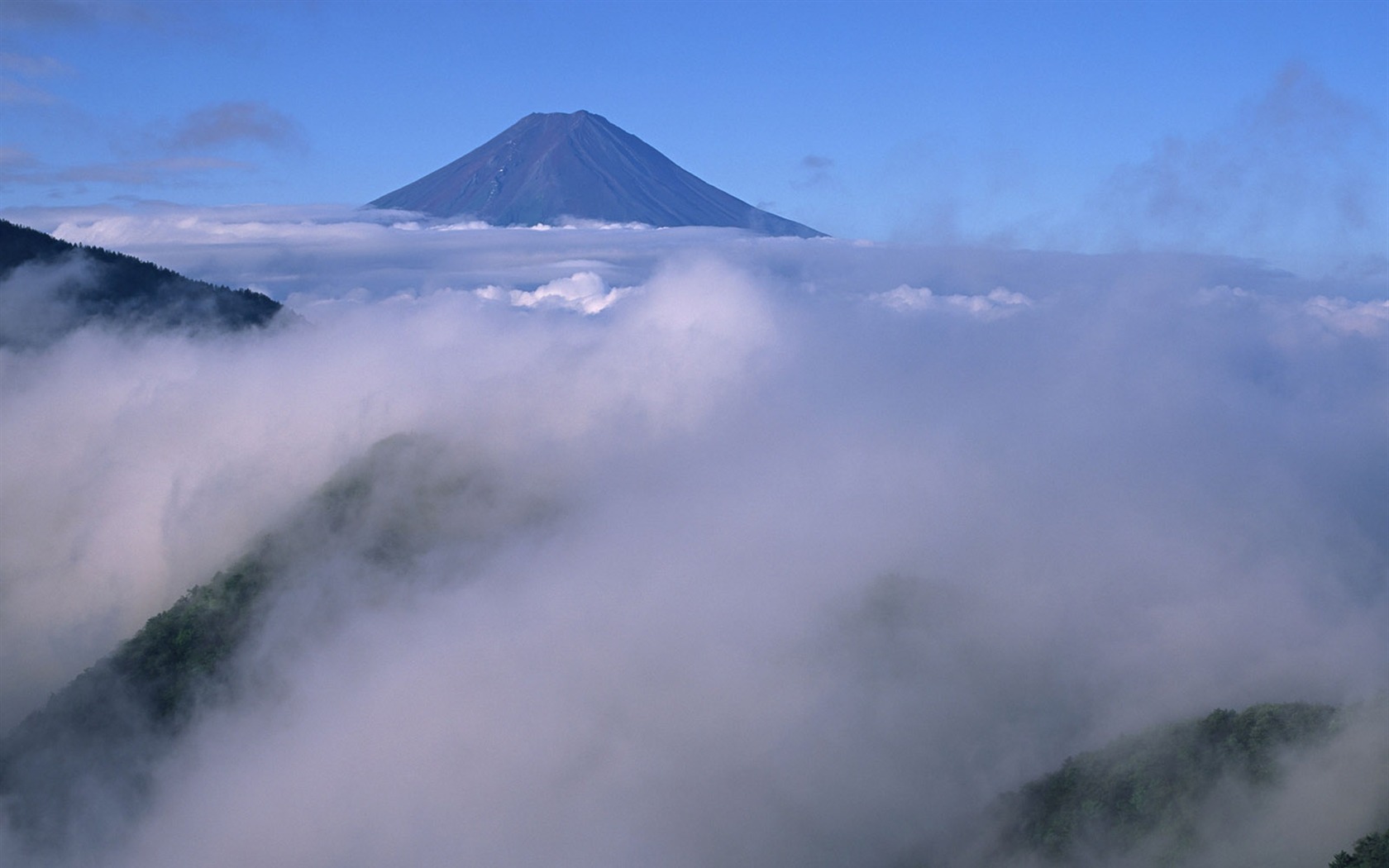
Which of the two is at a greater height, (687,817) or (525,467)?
(525,467)

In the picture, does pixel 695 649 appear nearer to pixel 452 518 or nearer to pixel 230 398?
pixel 452 518

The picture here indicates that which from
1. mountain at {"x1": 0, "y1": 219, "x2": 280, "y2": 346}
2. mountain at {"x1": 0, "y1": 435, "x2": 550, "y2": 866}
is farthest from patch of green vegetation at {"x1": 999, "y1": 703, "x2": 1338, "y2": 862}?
mountain at {"x1": 0, "y1": 219, "x2": 280, "y2": 346}

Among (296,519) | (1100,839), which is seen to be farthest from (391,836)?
(1100,839)

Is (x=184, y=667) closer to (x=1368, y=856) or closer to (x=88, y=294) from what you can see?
(x=1368, y=856)

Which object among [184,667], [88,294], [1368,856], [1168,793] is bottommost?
[184,667]

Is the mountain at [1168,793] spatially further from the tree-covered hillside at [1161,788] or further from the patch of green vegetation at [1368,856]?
the patch of green vegetation at [1368,856]

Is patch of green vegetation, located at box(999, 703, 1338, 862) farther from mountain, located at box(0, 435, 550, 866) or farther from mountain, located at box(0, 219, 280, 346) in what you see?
mountain, located at box(0, 219, 280, 346)

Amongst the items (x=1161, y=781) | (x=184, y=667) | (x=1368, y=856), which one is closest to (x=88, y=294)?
(x=184, y=667)
